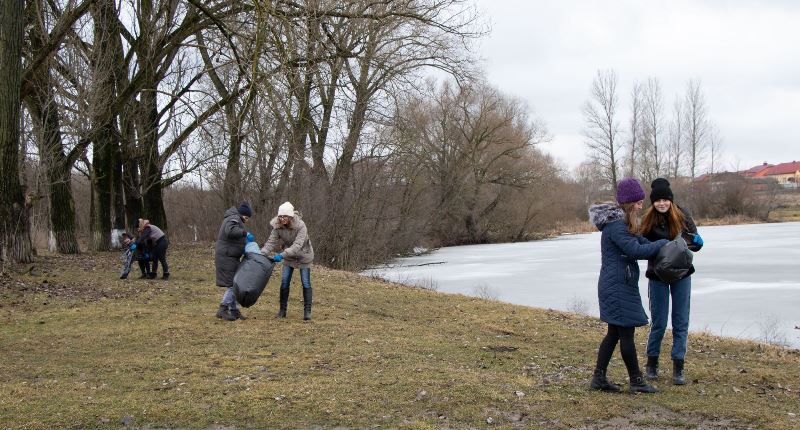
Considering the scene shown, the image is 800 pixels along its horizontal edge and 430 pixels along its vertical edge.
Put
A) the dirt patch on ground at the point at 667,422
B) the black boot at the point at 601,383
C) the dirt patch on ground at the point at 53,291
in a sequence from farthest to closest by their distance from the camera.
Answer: the dirt patch on ground at the point at 53,291 → the black boot at the point at 601,383 → the dirt patch on ground at the point at 667,422

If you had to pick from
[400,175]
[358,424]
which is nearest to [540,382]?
[358,424]

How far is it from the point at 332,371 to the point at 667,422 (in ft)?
9.62

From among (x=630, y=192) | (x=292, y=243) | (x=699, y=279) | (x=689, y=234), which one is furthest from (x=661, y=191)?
A: (x=699, y=279)

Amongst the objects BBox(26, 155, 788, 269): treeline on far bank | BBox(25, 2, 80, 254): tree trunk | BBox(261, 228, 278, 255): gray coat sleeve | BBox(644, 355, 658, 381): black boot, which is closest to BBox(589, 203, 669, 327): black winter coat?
BBox(644, 355, 658, 381): black boot

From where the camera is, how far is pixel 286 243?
31.5 feet

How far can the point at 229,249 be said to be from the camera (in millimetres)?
9453

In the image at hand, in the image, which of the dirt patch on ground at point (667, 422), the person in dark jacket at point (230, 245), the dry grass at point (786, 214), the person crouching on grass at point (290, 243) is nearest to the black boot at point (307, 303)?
the person crouching on grass at point (290, 243)

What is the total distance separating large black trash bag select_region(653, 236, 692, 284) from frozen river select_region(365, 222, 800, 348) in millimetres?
5490

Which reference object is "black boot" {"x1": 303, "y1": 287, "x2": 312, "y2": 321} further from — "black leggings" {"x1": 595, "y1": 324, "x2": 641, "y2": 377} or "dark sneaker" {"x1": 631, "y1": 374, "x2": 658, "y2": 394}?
"dark sneaker" {"x1": 631, "y1": 374, "x2": 658, "y2": 394}

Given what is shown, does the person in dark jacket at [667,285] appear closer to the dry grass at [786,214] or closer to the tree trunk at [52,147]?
the tree trunk at [52,147]

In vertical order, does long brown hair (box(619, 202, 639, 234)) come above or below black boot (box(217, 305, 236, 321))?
above

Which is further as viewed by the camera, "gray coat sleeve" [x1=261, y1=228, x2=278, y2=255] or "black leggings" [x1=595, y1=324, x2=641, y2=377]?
"gray coat sleeve" [x1=261, y1=228, x2=278, y2=255]

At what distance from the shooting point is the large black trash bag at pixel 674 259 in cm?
558

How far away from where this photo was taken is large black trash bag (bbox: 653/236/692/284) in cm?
558
